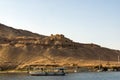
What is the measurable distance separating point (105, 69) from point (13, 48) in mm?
42572

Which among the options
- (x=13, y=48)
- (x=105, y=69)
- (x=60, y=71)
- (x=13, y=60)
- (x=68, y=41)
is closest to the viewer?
(x=60, y=71)

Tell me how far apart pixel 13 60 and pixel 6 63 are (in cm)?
592

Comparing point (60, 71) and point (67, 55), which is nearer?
point (60, 71)

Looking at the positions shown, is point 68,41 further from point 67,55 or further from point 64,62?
point 64,62

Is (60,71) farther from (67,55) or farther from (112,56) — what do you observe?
(112,56)

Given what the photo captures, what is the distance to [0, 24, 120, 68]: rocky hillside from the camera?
14800cm

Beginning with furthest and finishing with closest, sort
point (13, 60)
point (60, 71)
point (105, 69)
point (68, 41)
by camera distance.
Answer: point (68, 41)
point (13, 60)
point (105, 69)
point (60, 71)

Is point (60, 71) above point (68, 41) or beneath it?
beneath

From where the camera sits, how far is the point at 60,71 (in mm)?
110688

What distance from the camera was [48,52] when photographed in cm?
15988

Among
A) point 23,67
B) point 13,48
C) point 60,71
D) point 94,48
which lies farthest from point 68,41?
point 60,71

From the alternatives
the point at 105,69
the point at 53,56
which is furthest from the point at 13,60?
the point at 105,69

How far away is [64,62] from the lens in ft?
481

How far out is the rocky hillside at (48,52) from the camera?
148m
